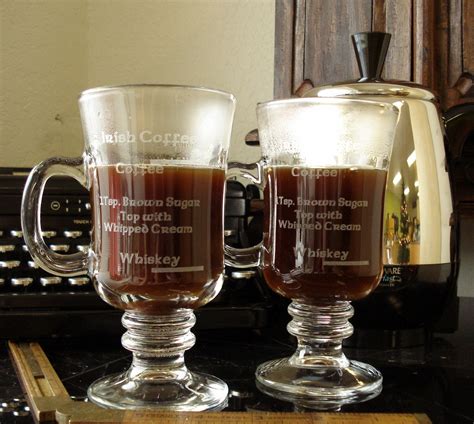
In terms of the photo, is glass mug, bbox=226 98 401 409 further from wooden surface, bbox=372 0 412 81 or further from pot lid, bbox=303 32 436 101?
wooden surface, bbox=372 0 412 81

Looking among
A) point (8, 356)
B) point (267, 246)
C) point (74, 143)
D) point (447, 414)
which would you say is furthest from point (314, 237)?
point (74, 143)

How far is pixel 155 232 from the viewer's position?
1.94 feet

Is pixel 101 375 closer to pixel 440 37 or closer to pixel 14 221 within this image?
pixel 14 221

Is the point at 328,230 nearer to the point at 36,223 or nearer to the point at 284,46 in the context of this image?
the point at 36,223

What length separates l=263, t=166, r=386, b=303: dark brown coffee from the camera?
650mm

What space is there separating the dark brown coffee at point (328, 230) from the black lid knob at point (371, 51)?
19 cm

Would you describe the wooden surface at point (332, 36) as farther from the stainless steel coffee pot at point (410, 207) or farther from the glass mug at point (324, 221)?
the glass mug at point (324, 221)

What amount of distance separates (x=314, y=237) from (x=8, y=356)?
379 mm

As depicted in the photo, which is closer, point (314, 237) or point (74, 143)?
point (314, 237)

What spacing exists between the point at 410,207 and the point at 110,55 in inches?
43.1

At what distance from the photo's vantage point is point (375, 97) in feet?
2.59

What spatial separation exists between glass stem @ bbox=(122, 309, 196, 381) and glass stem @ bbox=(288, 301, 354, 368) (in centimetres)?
11

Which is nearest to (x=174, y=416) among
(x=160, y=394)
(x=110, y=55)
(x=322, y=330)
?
(x=160, y=394)

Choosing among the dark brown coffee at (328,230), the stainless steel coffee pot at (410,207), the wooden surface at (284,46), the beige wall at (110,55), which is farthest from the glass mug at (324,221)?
the beige wall at (110,55)
